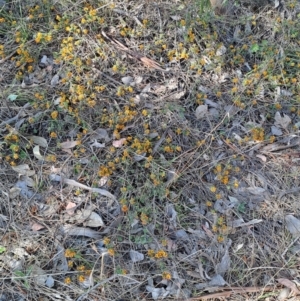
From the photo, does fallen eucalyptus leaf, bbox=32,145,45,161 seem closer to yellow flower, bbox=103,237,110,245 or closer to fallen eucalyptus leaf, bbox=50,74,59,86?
fallen eucalyptus leaf, bbox=50,74,59,86

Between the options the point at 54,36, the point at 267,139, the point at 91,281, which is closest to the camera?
the point at 91,281

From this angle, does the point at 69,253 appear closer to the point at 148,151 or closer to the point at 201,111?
the point at 148,151

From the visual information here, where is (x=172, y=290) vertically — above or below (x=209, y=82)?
below

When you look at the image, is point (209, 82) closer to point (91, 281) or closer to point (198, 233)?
point (198, 233)

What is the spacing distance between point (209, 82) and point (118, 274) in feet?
4.07

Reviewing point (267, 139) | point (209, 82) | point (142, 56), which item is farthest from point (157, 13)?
point (267, 139)

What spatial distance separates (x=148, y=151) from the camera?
2232 millimetres

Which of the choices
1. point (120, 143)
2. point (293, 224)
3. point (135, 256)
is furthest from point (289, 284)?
point (120, 143)

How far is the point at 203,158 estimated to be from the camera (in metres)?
2.29

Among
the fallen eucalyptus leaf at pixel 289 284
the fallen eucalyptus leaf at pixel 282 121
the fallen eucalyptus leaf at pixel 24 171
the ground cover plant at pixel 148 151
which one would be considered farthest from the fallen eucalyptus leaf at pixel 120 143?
the fallen eucalyptus leaf at pixel 289 284

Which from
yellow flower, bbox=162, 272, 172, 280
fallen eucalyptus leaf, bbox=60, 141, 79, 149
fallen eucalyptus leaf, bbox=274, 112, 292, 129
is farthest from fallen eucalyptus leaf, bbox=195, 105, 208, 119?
yellow flower, bbox=162, 272, 172, 280

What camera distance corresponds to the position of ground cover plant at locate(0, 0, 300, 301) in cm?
198

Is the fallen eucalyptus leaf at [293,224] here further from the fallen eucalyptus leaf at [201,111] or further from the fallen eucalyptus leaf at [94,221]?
the fallen eucalyptus leaf at [94,221]

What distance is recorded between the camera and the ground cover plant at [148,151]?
198 cm
